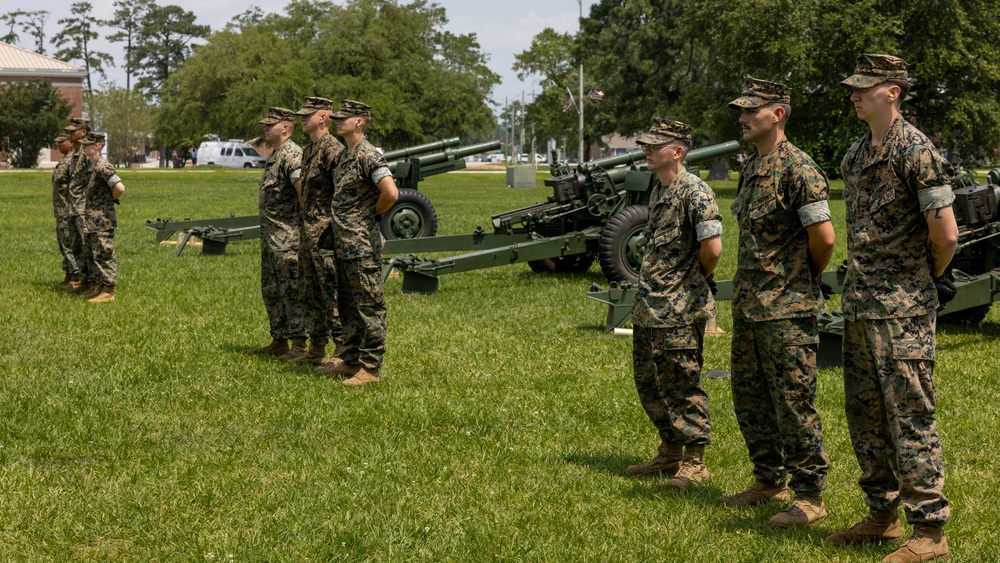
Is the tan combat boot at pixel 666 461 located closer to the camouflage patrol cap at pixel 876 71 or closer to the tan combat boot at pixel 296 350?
the camouflage patrol cap at pixel 876 71

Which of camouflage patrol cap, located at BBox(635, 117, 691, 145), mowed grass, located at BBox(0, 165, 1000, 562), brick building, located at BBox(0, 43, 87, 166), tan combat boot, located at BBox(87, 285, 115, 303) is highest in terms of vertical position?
brick building, located at BBox(0, 43, 87, 166)

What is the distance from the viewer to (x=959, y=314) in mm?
11344

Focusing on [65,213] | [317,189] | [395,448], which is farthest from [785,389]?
[65,213]

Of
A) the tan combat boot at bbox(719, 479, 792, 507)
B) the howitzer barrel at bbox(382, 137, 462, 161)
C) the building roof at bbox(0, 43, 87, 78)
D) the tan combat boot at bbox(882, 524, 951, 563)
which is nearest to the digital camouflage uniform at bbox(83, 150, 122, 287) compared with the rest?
the howitzer barrel at bbox(382, 137, 462, 161)

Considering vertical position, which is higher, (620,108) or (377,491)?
(620,108)

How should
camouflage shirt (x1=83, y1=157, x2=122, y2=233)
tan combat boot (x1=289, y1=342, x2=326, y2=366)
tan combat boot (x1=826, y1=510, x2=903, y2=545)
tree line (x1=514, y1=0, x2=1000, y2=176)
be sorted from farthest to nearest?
tree line (x1=514, y1=0, x2=1000, y2=176)
camouflage shirt (x1=83, y1=157, x2=122, y2=233)
tan combat boot (x1=289, y1=342, x2=326, y2=366)
tan combat boot (x1=826, y1=510, x2=903, y2=545)

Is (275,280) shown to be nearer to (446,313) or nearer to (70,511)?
(446,313)

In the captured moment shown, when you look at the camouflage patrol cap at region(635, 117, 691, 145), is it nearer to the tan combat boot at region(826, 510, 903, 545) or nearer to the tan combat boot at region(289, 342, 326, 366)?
the tan combat boot at region(826, 510, 903, 545)

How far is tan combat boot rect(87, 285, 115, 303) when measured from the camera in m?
12.8

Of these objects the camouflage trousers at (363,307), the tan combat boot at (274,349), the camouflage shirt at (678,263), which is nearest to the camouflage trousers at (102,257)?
the tan combat boot at (274,349)

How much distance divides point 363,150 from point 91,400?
2.35 metres

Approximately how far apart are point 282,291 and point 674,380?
4260 mm

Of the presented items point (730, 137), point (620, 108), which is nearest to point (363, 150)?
point (730, 137)

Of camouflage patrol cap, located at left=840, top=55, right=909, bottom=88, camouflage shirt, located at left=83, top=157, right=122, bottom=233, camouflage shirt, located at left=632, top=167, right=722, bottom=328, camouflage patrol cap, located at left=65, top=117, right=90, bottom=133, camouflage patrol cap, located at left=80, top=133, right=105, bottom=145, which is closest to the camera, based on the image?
camouflage patrol cap, located at left=840, top=55, right=909, bottom=88
